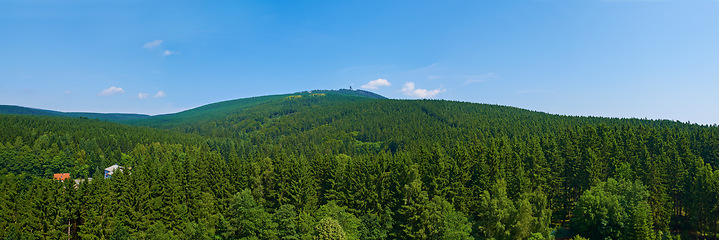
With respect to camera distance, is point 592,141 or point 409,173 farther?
point 592,141

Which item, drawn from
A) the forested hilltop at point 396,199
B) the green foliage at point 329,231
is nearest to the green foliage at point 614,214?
the forested hilltop at point 396,199

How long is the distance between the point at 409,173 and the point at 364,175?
344 inches

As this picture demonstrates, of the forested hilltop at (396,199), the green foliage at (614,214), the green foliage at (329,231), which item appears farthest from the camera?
the forested hilltop at (396,199)

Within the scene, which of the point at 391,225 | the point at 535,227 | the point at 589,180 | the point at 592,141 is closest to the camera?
the point at 535,227

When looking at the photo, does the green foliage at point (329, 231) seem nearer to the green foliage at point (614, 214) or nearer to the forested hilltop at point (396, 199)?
the forested hilltop at point (396, 199)

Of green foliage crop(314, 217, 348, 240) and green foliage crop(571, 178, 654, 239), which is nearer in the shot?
green foliage crop(314, 217, 348, 240)

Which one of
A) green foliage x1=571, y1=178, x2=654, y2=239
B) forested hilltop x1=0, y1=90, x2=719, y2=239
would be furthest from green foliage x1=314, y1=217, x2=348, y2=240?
green foliage x1=571, y1=178, x2=654, y2=239

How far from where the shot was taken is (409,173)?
61.3m

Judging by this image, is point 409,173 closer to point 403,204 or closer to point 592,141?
point 403,204

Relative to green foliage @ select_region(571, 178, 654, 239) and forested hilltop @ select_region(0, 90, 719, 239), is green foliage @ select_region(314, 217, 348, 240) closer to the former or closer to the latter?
forested hilltop @ select_region(0, 90, 719, 239)

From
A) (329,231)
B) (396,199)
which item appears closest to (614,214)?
(396,199)

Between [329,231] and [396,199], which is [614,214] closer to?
[396,199]

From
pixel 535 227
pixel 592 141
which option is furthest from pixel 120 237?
pixel 592 141

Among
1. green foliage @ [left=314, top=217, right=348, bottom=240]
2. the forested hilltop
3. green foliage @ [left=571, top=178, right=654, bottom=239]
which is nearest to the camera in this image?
green foliage @ [left=314, top=217, right=348, bottom=240]
